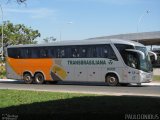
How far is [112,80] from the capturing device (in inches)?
1120

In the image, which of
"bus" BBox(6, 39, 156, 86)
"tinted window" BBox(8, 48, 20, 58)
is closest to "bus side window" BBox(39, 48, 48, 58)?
"bus" BBox(6, 39, 156, 86)

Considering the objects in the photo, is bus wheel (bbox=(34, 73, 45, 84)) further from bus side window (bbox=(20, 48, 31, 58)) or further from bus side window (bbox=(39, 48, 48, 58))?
bus side window (bbox=(20, 48, 31, 58))

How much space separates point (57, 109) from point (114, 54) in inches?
679

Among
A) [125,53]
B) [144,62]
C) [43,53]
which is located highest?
[43,53]

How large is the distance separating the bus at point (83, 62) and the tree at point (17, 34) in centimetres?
5784

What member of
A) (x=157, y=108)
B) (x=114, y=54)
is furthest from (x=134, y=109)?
(x=114, y=54)

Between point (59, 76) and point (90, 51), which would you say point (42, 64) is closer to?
point (59, 76)

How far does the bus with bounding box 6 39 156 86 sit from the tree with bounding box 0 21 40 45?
2277 inches

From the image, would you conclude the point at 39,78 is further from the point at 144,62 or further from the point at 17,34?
the point at 17,34

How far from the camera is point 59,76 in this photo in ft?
102

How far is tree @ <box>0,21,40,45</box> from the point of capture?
90750 millimetres

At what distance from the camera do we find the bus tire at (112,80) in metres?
28.3

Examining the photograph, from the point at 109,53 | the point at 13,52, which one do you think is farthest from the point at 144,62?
the point at 13,52

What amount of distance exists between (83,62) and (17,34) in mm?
66196
